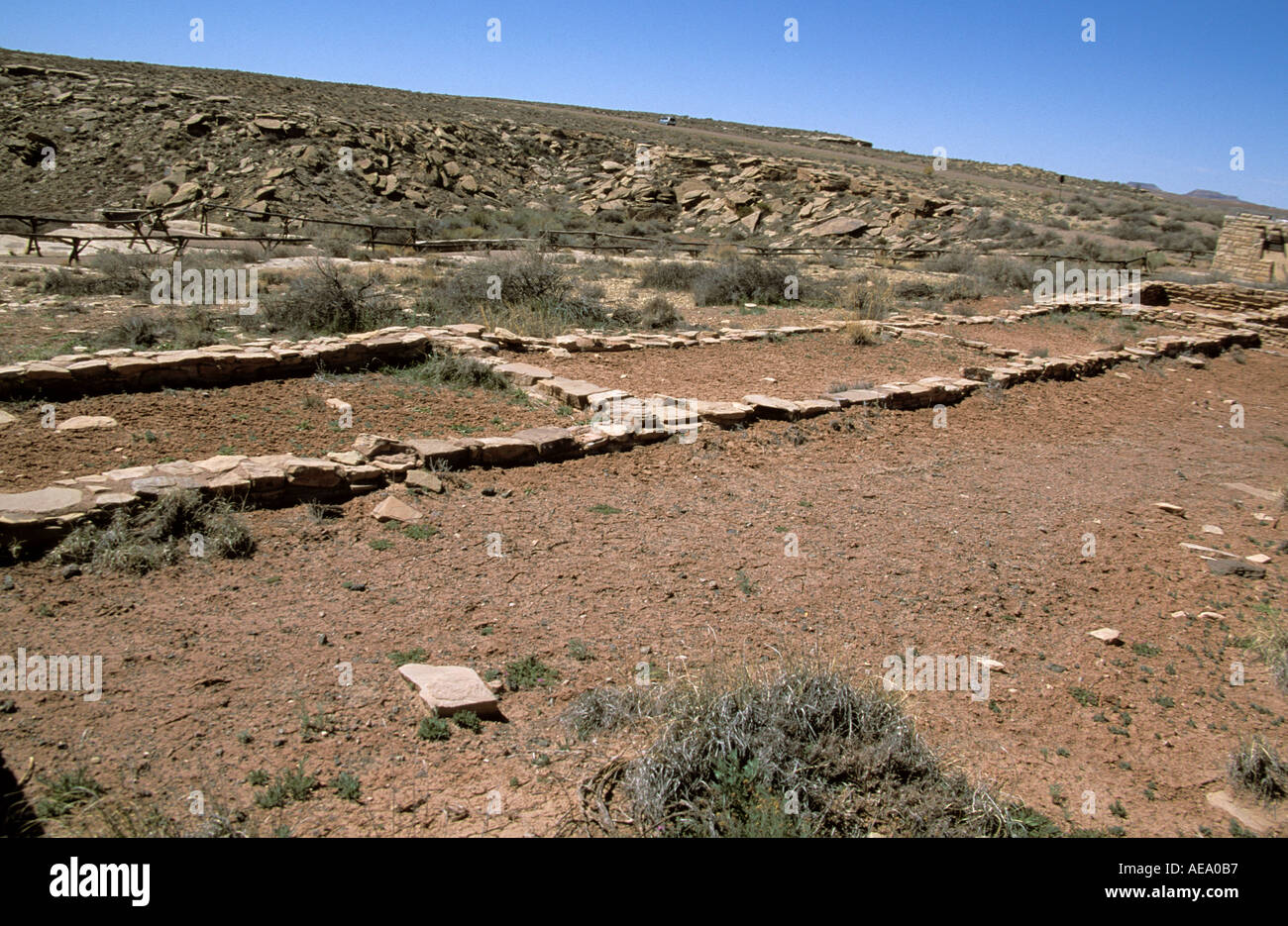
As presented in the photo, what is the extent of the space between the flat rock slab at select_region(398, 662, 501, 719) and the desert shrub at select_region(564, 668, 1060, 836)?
50 centimetres

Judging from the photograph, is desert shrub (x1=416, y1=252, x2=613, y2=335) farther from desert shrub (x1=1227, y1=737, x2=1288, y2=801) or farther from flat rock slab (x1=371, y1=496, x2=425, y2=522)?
desert shrub (x1=1227, y1=737, x2=1288, y2=801)

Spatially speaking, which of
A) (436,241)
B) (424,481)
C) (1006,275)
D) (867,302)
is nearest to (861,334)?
(867,302)

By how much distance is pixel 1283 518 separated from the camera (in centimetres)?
708

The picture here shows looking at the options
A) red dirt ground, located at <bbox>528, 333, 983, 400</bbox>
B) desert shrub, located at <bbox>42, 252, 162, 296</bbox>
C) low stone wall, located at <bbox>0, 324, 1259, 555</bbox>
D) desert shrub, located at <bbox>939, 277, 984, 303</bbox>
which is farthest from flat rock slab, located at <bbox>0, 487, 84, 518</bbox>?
desert shrub, located at <bbox>939, 277, 984, 303</bbox>

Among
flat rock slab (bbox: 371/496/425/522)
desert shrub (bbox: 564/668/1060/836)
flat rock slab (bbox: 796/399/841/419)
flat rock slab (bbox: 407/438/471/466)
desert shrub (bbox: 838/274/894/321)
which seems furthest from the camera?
desert shrub (bbox: 838/274/894/321)

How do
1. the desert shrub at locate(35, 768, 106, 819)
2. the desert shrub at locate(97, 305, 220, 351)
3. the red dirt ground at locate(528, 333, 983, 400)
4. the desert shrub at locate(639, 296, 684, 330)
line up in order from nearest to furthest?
1. the desert shrub at locate(35, 768, 106, 819)
2. the desert shrub at locate(97, 305, 220, 351)
3. the red dirt ground at locate(528, 333, 983, 400)
4. the desert shrub at locate(639, 296, 684, 330)

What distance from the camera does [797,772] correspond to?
3.08m

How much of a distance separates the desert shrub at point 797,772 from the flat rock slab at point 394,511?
8.53 ft

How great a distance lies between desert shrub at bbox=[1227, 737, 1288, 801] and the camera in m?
3.53

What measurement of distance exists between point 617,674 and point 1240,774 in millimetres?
2974

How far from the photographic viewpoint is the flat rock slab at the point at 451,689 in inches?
141

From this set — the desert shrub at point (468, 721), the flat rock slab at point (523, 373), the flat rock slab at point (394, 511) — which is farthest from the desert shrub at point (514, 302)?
the desert shrub at point (468, 721)

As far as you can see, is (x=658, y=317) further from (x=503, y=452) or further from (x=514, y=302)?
(x=503, y=452)
